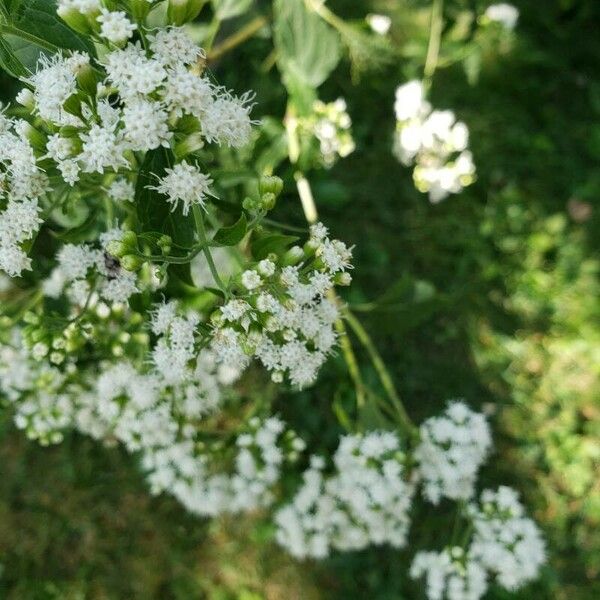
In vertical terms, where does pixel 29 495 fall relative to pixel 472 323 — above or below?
below

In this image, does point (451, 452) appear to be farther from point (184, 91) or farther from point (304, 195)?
point (184, 91)

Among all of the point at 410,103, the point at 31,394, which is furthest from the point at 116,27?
the point at 410,103

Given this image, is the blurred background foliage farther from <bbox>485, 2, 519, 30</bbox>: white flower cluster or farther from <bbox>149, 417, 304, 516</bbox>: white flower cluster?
<bbox>149, 417, 304, 516</bbox>: white flower cluster

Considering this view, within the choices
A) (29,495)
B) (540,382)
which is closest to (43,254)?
(29,495)

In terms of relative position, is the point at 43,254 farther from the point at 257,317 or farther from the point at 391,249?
the point at 391,249

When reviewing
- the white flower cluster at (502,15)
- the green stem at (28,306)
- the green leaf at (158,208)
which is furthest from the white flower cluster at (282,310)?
the white flower cluster at (502,15)

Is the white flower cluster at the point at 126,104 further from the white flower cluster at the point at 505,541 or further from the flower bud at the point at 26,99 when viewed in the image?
the white flower cluster at the point at 505,541
